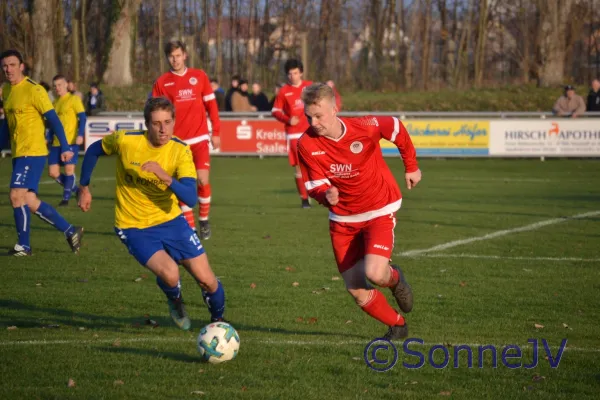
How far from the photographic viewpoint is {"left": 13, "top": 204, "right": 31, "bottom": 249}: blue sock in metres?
11.1

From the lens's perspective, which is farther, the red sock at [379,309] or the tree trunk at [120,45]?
the tree trunk at [120,45]

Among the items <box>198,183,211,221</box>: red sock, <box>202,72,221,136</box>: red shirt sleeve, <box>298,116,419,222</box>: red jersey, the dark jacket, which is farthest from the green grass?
<box>298,116,419,222</box>: red jersey

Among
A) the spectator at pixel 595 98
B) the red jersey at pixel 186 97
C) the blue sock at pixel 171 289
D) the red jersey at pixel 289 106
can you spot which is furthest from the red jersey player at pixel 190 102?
the spectator at pixel 595 98

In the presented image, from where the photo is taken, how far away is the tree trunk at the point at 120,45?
37531 mm

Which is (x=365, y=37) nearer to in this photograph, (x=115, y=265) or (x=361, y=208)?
(x=115, y=265)

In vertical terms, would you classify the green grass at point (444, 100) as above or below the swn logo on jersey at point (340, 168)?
below

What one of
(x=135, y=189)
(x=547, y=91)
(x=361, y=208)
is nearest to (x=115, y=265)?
(x=135, y=189)

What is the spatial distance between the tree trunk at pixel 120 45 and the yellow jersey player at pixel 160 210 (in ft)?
103

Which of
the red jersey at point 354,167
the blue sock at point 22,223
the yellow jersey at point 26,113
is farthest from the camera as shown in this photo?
the blue sock at point 22,223

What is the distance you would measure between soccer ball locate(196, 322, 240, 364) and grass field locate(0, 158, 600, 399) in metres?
0.09

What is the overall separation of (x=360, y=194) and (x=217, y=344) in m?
1.56

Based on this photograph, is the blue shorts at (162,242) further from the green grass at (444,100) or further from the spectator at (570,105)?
the green grass at (444,100)

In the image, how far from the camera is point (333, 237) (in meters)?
7.03

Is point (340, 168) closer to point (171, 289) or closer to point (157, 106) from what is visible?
point (157, 106)
